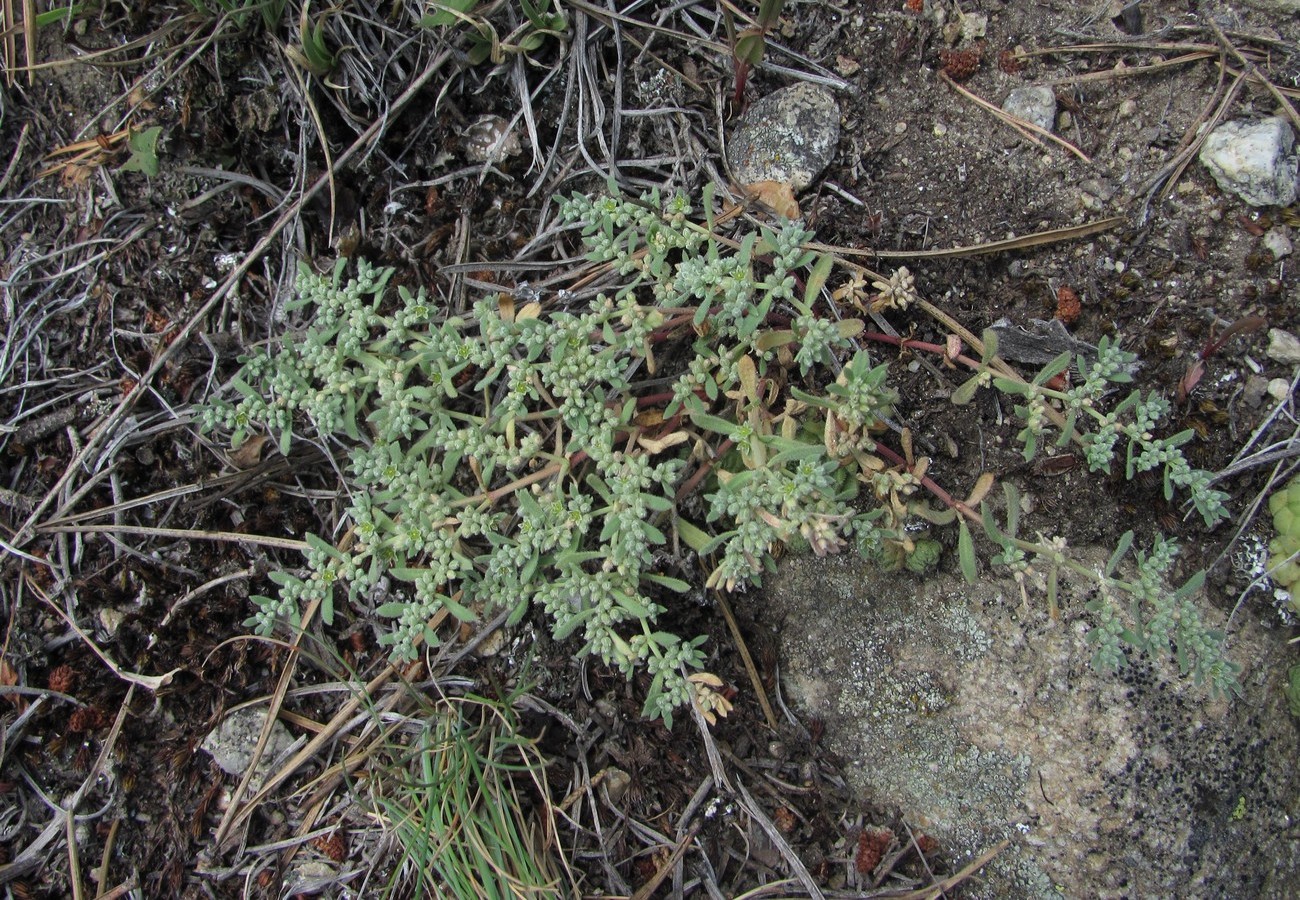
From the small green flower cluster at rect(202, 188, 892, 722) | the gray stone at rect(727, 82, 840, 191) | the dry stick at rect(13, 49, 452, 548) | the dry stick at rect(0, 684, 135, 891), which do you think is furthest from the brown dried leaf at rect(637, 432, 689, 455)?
the dry stick at rect(0, 684, 135, 891)

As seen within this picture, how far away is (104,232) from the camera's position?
3285 mm

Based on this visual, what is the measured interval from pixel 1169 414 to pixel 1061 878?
1593 mm

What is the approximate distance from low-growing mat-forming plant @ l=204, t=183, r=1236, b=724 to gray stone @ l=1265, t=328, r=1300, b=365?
0.46 meters

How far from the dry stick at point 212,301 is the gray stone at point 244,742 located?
3.43 ft

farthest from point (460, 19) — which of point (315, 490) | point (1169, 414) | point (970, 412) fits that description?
point (1169, 414)

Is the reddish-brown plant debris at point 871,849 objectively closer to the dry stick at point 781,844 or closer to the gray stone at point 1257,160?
the dry stick at point 781,844

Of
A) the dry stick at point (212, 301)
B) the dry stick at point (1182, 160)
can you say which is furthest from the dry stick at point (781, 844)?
the dry stick at point (212, 301)

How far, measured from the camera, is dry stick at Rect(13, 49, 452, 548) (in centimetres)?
319

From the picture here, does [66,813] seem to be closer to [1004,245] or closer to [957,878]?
[957,878]

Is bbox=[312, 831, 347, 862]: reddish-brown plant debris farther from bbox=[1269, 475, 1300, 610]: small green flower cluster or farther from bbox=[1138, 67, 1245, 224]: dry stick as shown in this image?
bbox=[1138, 67, 1245, 224]: dry stick

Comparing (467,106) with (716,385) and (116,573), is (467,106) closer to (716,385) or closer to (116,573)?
(716,385)

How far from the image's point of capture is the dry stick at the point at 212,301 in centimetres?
319

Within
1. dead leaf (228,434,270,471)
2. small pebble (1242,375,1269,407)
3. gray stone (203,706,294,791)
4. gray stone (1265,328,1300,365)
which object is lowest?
gray stone (203,706,294,791)

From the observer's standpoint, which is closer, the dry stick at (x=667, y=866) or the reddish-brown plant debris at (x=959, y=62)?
the dry stick at (x=667, y=866)
